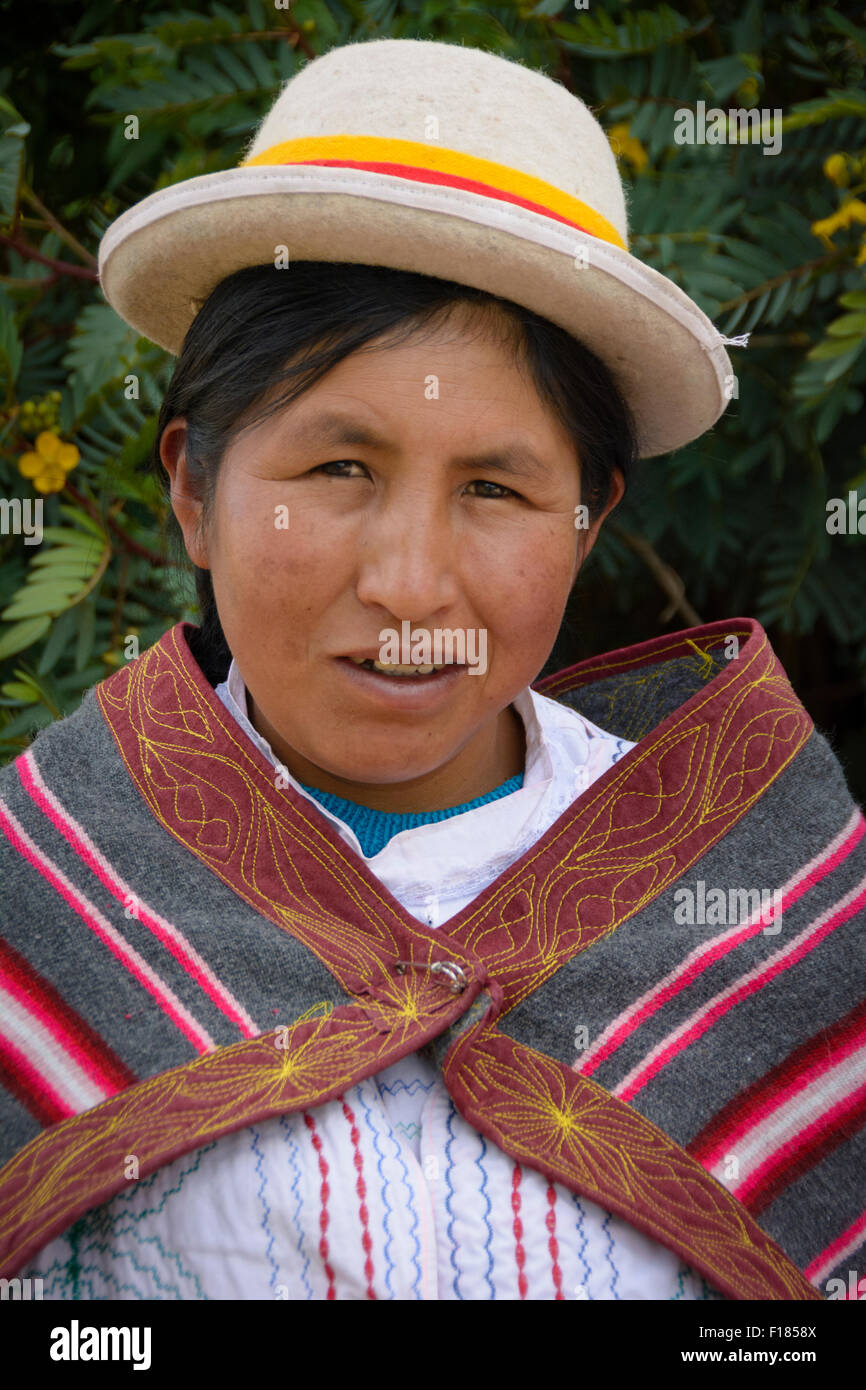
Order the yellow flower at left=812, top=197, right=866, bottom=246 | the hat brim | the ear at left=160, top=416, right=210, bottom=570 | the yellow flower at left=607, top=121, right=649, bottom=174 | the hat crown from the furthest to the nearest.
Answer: the yellow flower at left=607, top=121, right=649, bottom=174
the yellow flower at left=812, top=197, right=866, bottom=246
the ear at left=160, top=416, right=210, bottom=570
the hat crown
the hat brim

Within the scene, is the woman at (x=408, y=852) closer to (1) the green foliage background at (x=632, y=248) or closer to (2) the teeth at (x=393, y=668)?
(2) the teeth at (x=393, y=668)

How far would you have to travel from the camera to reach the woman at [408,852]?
138cm

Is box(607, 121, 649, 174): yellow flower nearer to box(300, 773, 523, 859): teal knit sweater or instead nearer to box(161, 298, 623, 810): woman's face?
box(161, 298, 623, 810): woman's face

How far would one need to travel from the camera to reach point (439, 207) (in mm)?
1339

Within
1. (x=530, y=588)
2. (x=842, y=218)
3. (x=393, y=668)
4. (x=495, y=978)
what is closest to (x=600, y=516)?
(x=530, y=588)

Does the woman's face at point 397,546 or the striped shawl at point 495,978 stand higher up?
the woman's face at point 397,546

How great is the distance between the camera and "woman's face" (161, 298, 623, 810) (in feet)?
4.58

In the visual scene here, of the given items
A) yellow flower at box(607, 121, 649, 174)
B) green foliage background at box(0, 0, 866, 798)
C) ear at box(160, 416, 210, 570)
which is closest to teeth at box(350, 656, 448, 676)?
ear at box(160, 416, 210, 570)

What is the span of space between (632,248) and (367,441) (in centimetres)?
108

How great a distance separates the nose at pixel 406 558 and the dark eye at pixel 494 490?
2.9 inches

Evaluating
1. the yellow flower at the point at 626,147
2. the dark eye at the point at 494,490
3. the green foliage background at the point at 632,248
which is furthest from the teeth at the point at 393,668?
the yellow flower at the point at 626,147

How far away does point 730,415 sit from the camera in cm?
246
